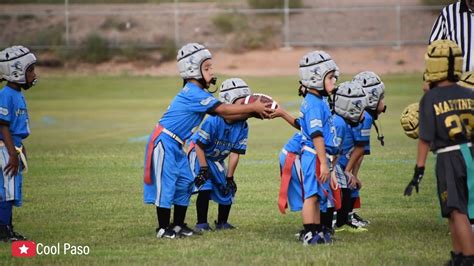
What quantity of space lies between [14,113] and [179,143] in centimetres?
149

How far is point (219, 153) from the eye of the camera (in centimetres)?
1015

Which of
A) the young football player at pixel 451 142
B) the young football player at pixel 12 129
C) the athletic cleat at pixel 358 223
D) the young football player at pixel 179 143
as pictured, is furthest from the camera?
the athletic cleat at pixel 358 223

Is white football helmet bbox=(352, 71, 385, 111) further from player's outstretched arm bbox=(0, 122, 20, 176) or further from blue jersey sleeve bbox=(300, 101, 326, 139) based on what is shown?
player's outstretched arm bbox=(0, 122, 20, 176)

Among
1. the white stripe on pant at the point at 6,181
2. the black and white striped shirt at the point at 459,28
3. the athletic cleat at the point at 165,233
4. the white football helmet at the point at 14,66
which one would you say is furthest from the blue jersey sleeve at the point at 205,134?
the black and white striped shirt at the point at 459,28

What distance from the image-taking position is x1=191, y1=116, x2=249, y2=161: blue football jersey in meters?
9.98

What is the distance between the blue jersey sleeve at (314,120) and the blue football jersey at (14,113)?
2.56 metres

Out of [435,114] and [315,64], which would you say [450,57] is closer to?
[435,114]

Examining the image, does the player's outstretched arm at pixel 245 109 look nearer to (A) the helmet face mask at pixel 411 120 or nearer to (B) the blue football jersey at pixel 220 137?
(B) the blue football jersey at pixel 220 137

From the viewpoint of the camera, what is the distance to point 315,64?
29.5 ft

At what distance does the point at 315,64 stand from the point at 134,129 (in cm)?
1318

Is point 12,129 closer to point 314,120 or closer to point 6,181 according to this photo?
point 6,181

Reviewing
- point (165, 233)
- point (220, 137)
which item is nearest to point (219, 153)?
point (220, 137)

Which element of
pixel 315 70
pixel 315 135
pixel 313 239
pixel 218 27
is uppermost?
pixel 218 27

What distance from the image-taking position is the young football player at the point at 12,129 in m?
9.20
